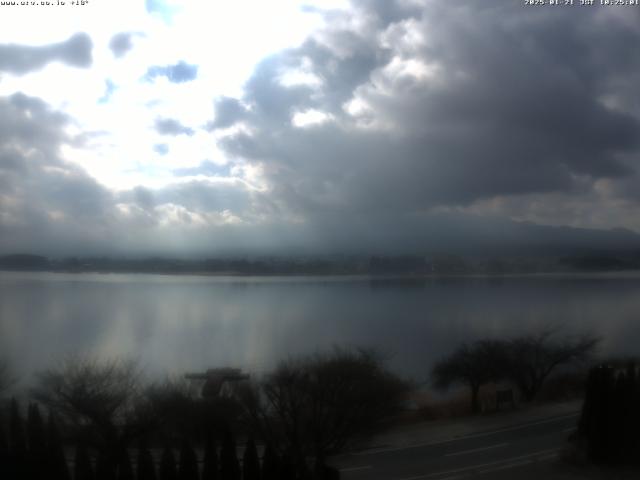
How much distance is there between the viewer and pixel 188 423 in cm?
1023

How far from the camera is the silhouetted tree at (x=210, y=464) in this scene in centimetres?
703

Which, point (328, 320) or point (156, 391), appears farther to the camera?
point (328, 320)

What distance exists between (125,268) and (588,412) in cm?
2959

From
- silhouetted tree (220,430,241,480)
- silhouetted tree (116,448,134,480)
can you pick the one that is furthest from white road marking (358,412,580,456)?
silhouetted tree (116,448,134,480)

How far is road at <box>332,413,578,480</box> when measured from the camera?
904cm

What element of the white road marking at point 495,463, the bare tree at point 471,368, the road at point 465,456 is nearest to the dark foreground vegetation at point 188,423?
the road at point 465,456

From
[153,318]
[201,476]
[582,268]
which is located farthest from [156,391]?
[582,268]

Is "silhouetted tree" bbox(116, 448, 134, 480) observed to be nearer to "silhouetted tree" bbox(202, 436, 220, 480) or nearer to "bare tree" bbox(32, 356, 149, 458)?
"bare tree" bbox(32, 356, 149, 458)

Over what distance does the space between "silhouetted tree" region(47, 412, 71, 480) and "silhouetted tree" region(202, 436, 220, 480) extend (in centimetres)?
165

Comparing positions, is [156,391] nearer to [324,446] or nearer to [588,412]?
[324,446]

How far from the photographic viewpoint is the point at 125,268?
34.5m

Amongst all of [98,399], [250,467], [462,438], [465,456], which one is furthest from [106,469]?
[462,438]

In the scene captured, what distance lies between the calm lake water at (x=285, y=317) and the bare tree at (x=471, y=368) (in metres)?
0.85

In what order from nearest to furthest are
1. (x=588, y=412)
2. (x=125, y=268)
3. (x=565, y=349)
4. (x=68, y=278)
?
(x=588, y=412) → (x=565, y=349) → (x=125, y=268) → (x=68, y=278)
